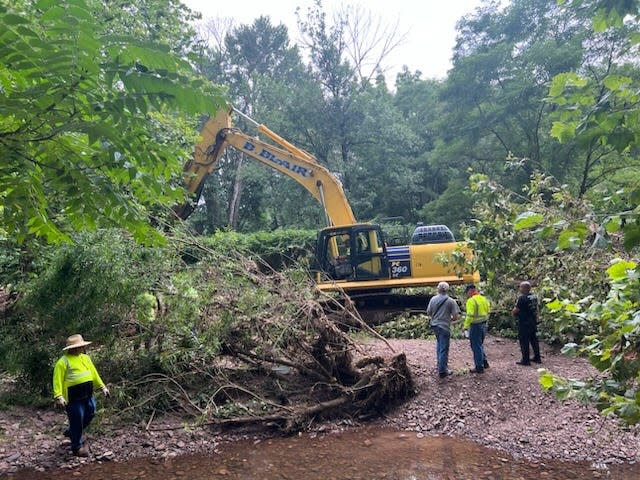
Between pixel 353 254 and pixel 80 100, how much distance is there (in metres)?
10.7

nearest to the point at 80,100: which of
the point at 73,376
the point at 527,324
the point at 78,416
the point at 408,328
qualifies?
the point at 73,376

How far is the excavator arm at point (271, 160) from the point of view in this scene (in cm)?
1252

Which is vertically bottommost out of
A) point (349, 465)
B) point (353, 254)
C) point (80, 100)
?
point (349, 465)

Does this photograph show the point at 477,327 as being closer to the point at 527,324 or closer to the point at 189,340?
the point at 527,324

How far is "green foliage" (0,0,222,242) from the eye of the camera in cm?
189

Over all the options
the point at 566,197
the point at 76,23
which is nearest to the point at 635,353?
the point at 76,23

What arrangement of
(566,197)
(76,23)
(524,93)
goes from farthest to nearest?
(524,93), (566,197), (76,23)

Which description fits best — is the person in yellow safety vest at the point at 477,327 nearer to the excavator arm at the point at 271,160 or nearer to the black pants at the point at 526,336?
the black pants at the point at 526,336

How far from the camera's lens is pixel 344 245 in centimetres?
1273

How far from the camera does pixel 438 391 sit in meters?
7.54

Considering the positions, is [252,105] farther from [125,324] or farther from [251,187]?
[125,324]

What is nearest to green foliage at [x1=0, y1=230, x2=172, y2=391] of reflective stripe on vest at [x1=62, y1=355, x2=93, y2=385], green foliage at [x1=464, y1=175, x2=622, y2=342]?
reflective stripe on vest at [x1=62, y1=355, x2=93, y2=385]

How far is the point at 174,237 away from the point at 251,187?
937 inches

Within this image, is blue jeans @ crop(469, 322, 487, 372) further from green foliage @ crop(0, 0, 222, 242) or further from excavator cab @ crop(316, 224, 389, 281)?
green foliage @ crop(0, 0, 222, 242)
